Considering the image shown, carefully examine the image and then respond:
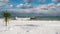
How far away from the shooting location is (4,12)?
15930mm

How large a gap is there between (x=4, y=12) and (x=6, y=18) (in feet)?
3.37

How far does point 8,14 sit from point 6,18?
2.35 feet

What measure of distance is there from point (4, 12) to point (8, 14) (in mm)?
579

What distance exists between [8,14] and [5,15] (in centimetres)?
41

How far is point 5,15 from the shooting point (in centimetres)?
1633

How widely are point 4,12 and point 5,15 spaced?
1.76 ft

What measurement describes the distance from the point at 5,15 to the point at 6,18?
0.49m

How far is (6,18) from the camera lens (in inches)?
655

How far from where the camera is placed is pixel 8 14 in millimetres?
16234
